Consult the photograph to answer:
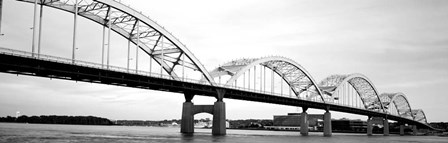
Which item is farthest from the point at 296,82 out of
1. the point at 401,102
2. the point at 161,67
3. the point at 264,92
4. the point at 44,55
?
the point at 401,102

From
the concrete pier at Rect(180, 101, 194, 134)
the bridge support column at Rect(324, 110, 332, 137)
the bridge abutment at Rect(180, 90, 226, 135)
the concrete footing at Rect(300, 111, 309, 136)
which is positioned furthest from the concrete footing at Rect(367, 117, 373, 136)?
the concrete pier at Rect(180, 101, 194, 134)

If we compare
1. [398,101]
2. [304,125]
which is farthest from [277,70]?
[398,101]

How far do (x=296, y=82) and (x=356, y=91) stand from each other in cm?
4175

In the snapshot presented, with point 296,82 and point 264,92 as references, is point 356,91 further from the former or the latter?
point 264,92

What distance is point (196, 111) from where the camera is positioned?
84.5 meters

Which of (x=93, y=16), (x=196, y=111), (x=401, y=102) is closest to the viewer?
(x=93, y=16)

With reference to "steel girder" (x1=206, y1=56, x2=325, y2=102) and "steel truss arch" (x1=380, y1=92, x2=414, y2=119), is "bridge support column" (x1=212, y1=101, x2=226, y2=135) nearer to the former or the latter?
"steel girder" (x1=206, y1=56, x2=325, y2=102)

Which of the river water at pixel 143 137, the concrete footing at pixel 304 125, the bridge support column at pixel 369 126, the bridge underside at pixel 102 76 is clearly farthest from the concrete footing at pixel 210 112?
the bridge support column at pixel 369 126

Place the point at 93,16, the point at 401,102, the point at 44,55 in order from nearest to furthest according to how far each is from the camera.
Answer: the point at 44,55 → the point at 93,16 → the point at 401,102

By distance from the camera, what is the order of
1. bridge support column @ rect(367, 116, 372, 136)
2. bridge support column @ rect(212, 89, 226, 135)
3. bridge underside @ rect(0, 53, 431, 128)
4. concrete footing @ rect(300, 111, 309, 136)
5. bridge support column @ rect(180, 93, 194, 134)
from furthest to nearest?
bridge support column @ rect(367, 116, 372, 136)
concrete footing @ rect(300, 111, 309, 136)
bridge support column @ rect(180, 93, 194, 134)
bridge support column @ rect(212, 89, 226, 135)
bridge underside @ rect(0, 53, 431, 128)

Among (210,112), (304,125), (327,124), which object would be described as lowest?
(304,125)

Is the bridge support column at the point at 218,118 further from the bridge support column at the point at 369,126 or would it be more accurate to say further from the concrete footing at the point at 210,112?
the bridge support column at the point at 369,126

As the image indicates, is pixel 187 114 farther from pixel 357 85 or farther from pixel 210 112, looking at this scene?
pixel 357 85

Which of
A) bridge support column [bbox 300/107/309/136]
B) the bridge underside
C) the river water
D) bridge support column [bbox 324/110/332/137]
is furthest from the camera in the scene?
bridge support column [bbox 324/110/332/137]
